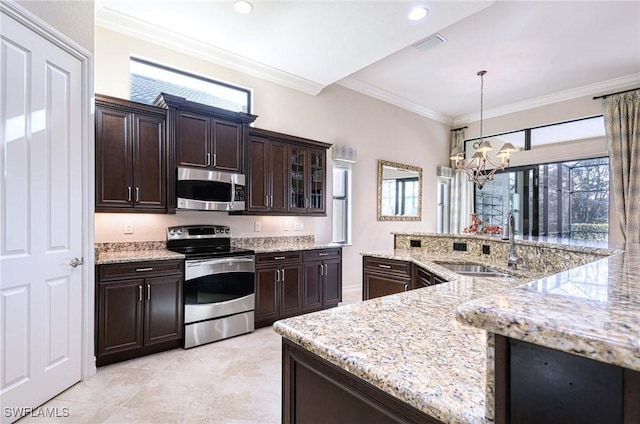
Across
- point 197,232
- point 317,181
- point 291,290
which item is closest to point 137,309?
point 197,232

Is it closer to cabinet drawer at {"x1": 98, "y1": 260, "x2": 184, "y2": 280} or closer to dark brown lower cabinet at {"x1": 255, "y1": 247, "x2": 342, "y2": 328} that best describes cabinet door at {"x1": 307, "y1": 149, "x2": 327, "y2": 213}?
dark brown lower cabinet at {"x1": 255, "y1": 247, "x2": 342, "y2": 328}

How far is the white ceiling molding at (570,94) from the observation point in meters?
4.79

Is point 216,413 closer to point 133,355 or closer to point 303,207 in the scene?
point 133,355

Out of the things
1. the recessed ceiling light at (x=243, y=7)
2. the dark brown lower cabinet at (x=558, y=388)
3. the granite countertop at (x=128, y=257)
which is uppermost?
the recessed ceiling light at (x=243, y=7)

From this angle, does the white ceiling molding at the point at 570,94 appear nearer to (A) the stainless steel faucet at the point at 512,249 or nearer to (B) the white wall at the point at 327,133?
(B) the white wall at the point at 327,133

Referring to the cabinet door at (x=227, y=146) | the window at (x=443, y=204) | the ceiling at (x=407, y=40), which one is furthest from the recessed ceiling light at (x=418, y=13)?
the window at (x=443, y=204)

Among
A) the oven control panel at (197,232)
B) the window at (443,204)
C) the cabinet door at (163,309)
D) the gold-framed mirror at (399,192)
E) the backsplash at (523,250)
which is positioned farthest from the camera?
the window at (443,204)

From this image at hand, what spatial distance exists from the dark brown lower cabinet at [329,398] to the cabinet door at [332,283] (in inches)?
122

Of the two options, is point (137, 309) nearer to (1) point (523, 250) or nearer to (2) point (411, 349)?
(2) point (411, 349)

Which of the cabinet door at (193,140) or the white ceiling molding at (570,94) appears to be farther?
the white ceiling molding at (570,94)

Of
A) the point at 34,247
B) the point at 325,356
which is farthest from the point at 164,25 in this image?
the point at 325,356

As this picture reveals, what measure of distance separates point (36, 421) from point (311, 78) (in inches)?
168

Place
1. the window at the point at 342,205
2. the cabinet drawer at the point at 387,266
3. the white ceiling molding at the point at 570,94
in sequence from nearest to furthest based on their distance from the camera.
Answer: the cabinet drawer at the point at 387,266 < the white ceiling molding at the point at 570,94 < the window at the point at 342,205

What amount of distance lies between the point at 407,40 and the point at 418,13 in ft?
1.49
